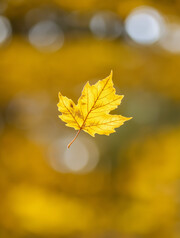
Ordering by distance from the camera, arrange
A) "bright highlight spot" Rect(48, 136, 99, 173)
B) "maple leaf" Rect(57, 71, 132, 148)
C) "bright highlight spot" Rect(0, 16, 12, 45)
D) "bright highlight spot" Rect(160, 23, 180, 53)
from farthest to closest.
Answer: "bright highlight spot" Rect(48, 136, 99, 173) < "bright highlight spot" Rect(160, 23, 180, 53) < "bright highlight spot" Rect(0, 16, 12, 45) < "maple leaf" Rect(57, 71, 132, 148)

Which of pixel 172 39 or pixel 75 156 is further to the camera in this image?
pixel 75 156

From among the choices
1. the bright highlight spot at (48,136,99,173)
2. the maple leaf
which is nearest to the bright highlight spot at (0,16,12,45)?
the bright highlight spot at (48,136,99,173)

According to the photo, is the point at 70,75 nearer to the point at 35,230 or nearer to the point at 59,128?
the point at 59,128

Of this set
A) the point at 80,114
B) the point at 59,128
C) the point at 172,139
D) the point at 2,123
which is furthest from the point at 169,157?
the point at 80,114

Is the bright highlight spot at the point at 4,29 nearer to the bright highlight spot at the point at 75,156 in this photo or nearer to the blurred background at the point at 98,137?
the blurred background at the point at 98,137

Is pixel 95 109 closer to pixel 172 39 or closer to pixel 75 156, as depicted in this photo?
pixel 172 39

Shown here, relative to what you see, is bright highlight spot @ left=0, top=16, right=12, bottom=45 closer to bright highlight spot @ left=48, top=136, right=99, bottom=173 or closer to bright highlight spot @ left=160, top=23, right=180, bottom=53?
bright highlight spot @ left=48, top=136, right=99, bottom=173

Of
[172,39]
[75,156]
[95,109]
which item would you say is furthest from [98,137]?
[95,109]
